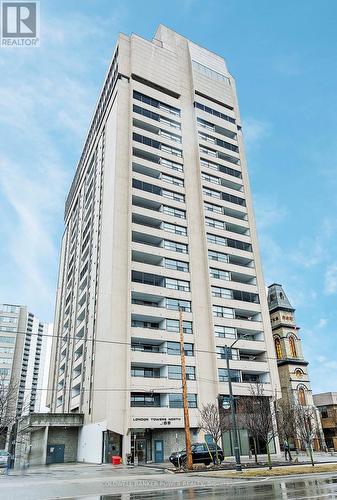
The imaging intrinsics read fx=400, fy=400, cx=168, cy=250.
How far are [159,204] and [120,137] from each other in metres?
11.6

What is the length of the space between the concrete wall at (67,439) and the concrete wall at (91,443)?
38.8 inches

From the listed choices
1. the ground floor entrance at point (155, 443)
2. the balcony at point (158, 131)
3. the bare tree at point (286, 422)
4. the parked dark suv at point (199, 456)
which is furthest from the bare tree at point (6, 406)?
the balcony at point (158, 131)

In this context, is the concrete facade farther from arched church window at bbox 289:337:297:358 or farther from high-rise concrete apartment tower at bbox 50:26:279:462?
arched church window at bbox 289:337:297:358

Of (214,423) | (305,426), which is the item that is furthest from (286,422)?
(214,423)

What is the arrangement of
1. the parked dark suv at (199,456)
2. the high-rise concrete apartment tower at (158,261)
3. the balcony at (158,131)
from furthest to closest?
the balcony at (158,131), the high-rise concrete apartment tower at (158,261), the parked dark suv at (199,456)

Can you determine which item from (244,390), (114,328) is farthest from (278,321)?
(114,328)

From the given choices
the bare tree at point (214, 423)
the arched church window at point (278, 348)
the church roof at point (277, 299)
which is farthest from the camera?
the church roof at point (277, 299)

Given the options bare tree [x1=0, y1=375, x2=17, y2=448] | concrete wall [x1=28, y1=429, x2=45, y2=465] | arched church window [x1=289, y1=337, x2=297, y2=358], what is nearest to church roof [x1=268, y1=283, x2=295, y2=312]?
arched church window [x1=289, y1=337, x2=297, y2=358]

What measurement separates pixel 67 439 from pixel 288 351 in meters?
34.5

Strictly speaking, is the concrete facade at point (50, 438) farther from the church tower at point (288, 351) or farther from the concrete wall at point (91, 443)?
the church tower at point (288, 351)

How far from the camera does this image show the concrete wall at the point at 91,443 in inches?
1639

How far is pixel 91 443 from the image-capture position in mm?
44000

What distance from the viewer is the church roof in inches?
2613

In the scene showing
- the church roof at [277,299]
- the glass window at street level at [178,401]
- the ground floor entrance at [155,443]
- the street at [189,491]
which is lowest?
the street at [189,491]
